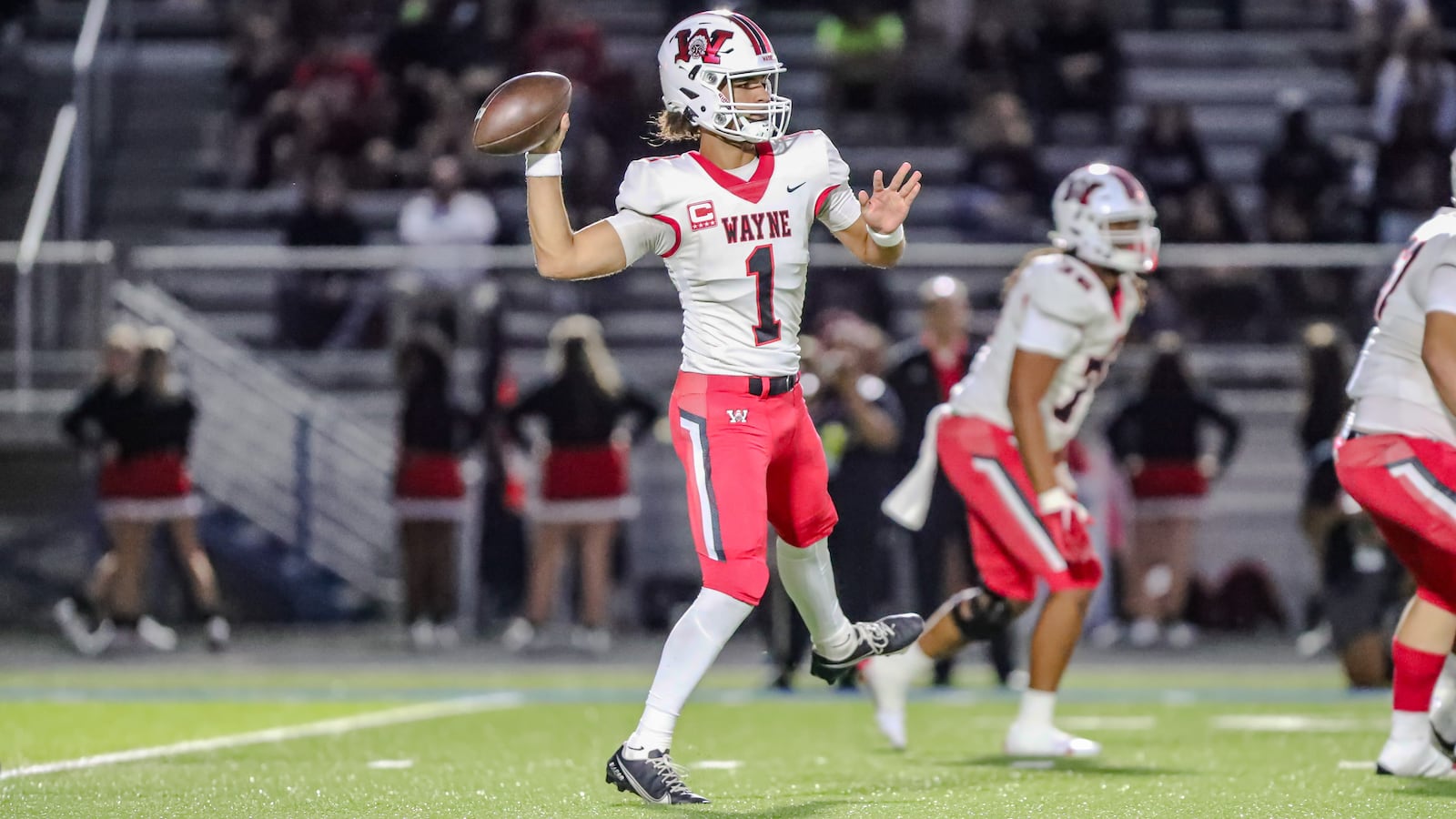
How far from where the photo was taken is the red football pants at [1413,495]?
19.9 ft

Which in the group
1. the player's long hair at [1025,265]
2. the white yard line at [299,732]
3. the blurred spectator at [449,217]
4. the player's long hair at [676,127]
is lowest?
the white yard line at [299,732]

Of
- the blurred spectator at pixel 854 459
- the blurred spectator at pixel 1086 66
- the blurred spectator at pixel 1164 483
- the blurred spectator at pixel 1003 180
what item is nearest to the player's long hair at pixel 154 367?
the blurred spectator at pixel 854 459

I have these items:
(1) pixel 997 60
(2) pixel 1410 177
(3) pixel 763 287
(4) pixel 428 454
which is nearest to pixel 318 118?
(4) pixel 428 454

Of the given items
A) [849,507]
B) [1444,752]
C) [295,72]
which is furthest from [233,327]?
[1444,752]

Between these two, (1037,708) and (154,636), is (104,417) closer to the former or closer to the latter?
(154,636)

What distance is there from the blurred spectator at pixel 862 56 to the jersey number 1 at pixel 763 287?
11399 millimetres

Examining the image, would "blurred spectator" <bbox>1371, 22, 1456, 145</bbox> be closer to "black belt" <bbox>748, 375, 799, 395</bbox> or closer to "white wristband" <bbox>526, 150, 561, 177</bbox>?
"black belt" <bbox>748, 375, 799, 395</bbox>

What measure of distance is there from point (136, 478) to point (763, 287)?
25.1ft

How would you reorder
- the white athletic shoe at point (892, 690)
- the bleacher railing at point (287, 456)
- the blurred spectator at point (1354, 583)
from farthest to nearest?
the bleacher railing at point (287, 456)
the blurred spectator at point (1354, 583)
the white athletic shoe at point (892, 690)

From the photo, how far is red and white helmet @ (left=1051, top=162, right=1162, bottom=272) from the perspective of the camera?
7121 millimetres

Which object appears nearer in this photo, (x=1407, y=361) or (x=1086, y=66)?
(x=1407, y=361)

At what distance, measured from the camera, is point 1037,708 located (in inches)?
275

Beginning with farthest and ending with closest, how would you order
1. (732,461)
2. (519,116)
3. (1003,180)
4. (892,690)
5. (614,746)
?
(1003,180) → (614,746) → (892,690) → (732,461) → (519,116)

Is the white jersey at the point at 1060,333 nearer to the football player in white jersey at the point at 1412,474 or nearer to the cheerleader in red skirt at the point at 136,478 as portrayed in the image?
the football player in white jersey at the point at 1412,474
